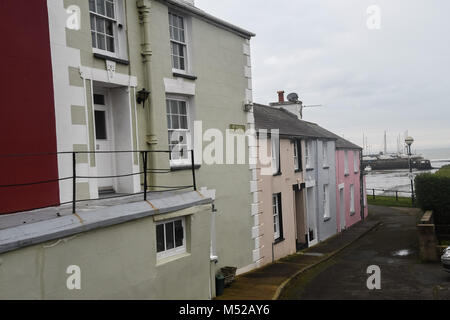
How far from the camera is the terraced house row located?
7273 mm

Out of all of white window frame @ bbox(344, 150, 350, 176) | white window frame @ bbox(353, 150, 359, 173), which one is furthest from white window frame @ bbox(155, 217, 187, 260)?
white window frame @ bbox(353, 150, 359, 173)

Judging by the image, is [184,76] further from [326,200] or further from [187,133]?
[326,200]

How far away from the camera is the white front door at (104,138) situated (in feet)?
33.5

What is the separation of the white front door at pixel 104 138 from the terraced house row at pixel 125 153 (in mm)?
29

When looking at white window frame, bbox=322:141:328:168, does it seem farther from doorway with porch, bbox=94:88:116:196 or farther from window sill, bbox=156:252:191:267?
doorway with porch, bbox=94:88:116:196

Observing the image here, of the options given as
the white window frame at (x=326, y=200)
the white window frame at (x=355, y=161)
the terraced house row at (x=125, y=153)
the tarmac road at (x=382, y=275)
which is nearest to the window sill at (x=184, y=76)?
the terraced house row at (x=125, y=153)

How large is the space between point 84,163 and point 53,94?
1.60m

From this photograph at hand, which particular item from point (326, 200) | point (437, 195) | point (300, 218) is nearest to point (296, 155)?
point (300, 218)

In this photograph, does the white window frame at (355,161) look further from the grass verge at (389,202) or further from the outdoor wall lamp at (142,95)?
the outdoor wall lamp at (142,95)

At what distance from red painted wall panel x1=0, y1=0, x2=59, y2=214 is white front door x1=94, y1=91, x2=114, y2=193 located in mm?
1742

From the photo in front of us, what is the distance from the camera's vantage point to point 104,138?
10.4 meters

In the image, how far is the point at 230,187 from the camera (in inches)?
550
